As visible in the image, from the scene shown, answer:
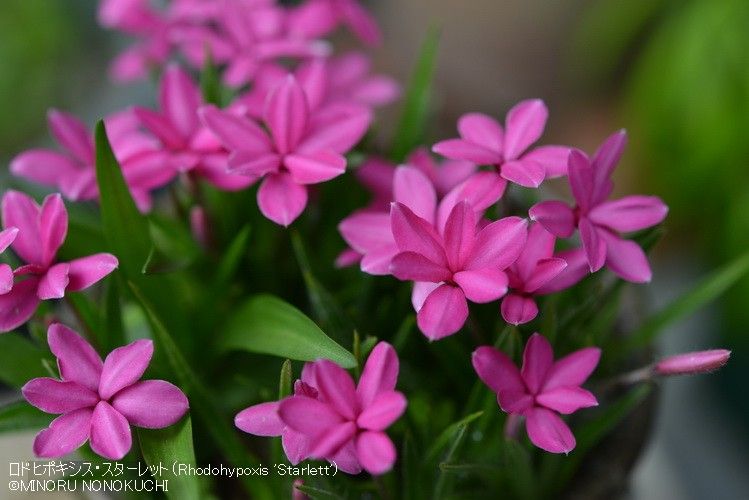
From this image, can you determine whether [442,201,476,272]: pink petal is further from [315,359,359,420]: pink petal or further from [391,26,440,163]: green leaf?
[391,26,440,163]: green leaf

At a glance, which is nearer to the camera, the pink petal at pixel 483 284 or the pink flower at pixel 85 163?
the pink petal at pixel 483 284

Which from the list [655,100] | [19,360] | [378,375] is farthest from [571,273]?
[655,100]

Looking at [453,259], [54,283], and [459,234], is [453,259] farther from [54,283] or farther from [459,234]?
[54,283]

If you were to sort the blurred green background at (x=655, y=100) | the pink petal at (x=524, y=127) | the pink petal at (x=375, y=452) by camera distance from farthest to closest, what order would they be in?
1. the blurred green background at (x=655, y=100)
2. the pink petal at (x=524, y=127)
3. the pink petal at (x=375, y=452)

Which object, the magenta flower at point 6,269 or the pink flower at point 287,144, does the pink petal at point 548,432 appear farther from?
the magenta flower at point 6,269

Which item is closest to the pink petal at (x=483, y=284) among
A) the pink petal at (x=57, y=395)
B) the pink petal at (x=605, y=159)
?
the pink petal at (x=605, y=159)

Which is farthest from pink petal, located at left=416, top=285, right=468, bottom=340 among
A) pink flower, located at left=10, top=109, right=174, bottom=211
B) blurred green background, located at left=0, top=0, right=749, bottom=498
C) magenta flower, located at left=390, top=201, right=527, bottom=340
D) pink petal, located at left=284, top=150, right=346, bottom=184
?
blurred green background, located at left=0, top=0, right=749, bottom=498

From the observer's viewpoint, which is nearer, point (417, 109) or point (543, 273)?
point (543, 273)

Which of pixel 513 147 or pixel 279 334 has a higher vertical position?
pixel 513 147
